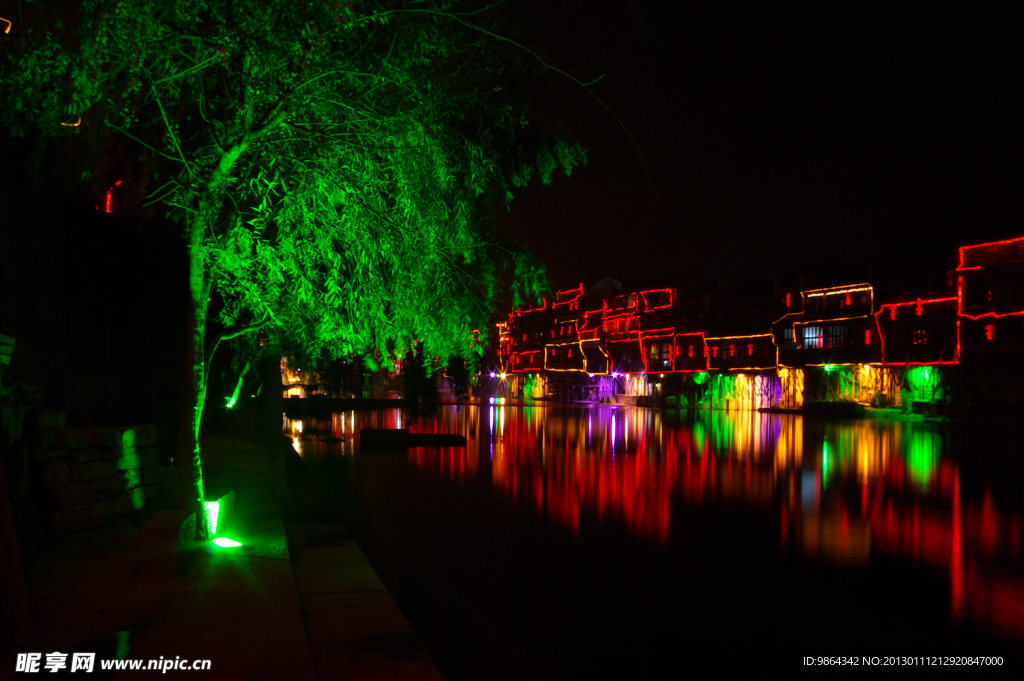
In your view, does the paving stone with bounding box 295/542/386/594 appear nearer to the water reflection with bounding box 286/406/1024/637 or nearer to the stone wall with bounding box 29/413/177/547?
the stone wall with bounding box 29/413/177/547

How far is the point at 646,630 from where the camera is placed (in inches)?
255

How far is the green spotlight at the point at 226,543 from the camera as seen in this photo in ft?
26.6

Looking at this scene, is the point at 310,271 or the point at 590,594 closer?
the point at 590,594

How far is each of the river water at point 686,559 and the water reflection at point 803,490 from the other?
54 millimetres

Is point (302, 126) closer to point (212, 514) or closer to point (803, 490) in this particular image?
point (212, 514)

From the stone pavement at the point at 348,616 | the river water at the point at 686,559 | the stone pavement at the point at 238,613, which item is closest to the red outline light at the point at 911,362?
the river water at the point at 686,559

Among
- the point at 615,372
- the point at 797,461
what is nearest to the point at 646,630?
the point at 797,461

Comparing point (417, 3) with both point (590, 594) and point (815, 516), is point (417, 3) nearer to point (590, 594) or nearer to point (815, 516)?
point (590, 594)

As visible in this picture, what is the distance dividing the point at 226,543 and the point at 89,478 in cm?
159

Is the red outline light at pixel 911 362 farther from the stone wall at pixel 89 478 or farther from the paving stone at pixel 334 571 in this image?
the stone wall at pixel 89 478

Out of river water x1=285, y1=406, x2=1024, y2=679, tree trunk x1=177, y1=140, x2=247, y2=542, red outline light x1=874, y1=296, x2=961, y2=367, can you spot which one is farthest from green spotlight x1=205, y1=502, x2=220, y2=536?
red outline light x1=874, y1=296, x2=961, y2=367

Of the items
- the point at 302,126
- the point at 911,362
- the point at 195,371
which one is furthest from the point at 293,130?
the point at 911,362

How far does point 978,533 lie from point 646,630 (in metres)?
6.75

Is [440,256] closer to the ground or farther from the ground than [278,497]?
farther from the ground
